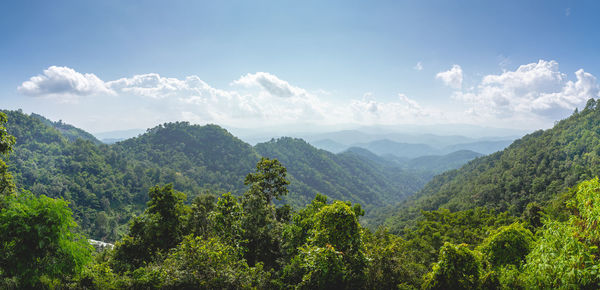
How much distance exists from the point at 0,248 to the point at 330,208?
9.63m

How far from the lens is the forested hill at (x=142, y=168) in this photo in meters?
73.1

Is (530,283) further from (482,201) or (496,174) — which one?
(496,174)

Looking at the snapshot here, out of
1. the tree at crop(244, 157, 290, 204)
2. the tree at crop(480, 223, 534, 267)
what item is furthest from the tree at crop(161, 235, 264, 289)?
the tree at crop(480, 223, 534, 267)

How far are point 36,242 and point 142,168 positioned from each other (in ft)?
344

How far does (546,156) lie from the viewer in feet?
209

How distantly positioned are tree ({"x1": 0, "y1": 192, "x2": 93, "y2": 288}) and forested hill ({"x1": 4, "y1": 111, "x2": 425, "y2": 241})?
51007mm

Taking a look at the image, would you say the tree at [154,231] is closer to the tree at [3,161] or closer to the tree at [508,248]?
the tree at [3,161]

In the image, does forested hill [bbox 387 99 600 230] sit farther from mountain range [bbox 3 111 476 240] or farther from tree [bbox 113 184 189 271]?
mountain range [bbox 3 111 476 240]

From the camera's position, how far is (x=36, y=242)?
7.89 m

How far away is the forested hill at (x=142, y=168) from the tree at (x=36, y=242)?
167 ft

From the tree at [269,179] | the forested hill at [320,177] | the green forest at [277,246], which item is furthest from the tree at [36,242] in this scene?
the forested hill at [320,177]

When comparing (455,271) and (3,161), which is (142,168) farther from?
(455,271)

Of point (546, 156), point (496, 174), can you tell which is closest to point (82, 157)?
point (496, 174)

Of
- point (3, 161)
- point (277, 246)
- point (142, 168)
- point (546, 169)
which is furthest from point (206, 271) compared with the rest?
point (142, 168)
